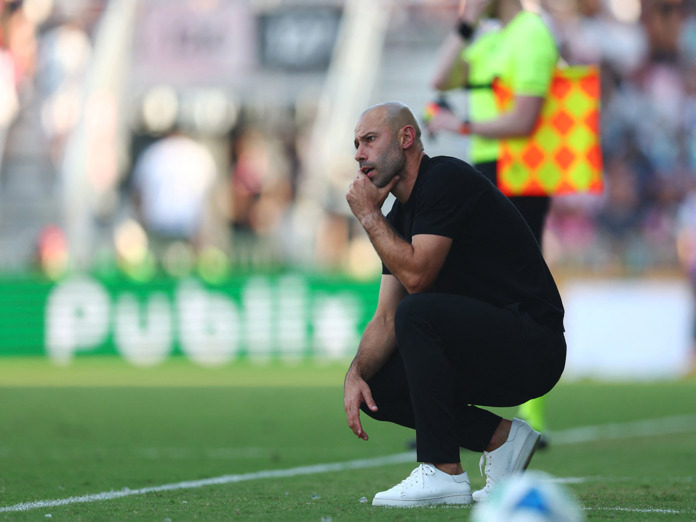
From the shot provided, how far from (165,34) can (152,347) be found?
6.07 m

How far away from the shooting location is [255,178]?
19516 mm

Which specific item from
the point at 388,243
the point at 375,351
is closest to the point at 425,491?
the point at 375,351

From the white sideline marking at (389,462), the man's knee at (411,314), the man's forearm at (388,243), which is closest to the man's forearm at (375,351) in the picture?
the man's knee at (411,314)

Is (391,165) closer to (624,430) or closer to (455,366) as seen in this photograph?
(455,366)

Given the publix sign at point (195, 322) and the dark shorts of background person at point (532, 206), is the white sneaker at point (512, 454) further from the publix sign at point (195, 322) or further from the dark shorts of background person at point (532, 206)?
the publix sign at point (195, 322)

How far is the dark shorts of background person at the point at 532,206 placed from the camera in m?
6.86

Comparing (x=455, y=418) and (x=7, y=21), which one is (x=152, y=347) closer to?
(x=7, y=21)

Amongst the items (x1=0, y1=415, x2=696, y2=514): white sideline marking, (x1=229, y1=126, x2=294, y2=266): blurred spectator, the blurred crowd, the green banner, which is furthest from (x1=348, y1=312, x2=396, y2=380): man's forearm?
(x1=229, y1=126, x2=294, y2=266): blurred spectator

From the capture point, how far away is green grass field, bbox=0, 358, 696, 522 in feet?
14.5

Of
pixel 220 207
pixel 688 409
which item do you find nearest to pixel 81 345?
pixel 220 207

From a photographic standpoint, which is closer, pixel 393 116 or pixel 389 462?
pixel 393 116

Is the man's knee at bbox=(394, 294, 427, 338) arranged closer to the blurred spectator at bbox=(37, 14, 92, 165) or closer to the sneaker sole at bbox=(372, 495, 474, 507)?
the sneaker sole at bbox=(372, 495, 474, 507)

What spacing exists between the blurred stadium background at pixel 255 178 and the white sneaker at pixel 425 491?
32.9ft

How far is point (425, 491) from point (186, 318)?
11.5m
